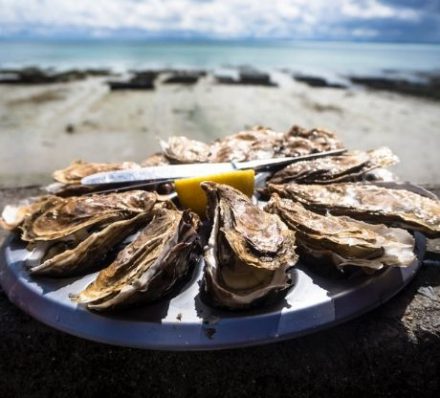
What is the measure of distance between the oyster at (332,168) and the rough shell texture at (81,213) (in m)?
0.64

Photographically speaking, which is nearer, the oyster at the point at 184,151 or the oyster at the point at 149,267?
the oyster at the point at 149,267

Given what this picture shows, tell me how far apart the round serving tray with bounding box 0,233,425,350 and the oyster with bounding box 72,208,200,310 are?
4cm

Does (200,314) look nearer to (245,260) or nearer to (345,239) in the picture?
(245,260)

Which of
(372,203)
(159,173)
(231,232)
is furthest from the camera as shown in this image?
(159,173)

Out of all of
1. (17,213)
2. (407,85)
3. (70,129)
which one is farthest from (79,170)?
(407,85)

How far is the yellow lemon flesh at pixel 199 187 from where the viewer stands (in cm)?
174

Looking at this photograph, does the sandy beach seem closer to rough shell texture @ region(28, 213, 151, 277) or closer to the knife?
the knife

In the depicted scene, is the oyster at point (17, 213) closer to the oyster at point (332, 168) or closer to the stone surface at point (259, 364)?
the stone surface at point (259, 364)

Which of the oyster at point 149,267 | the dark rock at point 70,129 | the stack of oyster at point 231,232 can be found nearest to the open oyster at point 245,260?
the stack of oyster at point 231,232

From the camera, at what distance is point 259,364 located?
146cm

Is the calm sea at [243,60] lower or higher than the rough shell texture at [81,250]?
lower

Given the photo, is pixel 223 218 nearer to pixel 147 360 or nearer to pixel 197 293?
pixel 197 293

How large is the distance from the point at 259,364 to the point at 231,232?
1.55 feet

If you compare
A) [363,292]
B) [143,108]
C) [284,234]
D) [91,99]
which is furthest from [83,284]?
[91,99]
